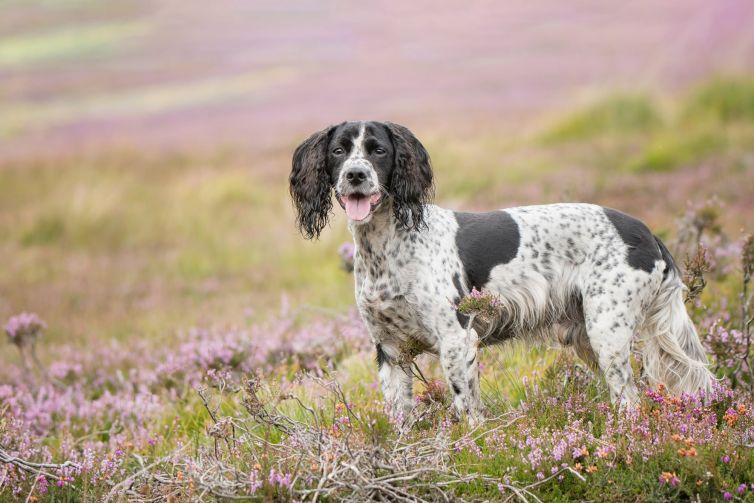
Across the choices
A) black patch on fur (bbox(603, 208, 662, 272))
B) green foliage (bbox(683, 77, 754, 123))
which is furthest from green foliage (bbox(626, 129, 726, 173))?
black patch on fur (bbox(603, 208, 662, 272))

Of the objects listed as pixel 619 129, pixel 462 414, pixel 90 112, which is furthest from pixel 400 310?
pixel 90 112

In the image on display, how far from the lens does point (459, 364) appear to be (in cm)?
524

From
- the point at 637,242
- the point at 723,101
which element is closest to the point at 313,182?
the point at 637,242

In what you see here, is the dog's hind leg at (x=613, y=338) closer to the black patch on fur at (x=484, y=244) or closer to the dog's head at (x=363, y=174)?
the black patch on fur at (x=484, y=244)

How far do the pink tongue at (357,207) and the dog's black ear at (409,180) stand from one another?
24 cm

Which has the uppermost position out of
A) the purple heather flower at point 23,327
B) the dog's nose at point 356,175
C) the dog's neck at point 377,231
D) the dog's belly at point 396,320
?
the dog's nose at point 356,175

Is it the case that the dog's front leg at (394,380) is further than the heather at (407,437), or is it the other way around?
the dog's front leg at (394,380)

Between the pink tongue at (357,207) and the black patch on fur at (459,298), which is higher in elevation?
the pink tongue at (357,207)

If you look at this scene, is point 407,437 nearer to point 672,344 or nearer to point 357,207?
point 357,207

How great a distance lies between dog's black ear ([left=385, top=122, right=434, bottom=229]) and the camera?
5.37 meters

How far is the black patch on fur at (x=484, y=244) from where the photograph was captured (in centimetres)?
553

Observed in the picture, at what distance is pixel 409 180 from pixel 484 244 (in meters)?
0.65

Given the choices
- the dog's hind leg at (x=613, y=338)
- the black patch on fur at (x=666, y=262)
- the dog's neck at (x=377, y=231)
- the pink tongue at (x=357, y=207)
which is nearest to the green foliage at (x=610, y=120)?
the black patch on fur at (x=666, y=262)

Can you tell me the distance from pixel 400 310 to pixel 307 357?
2.28m
